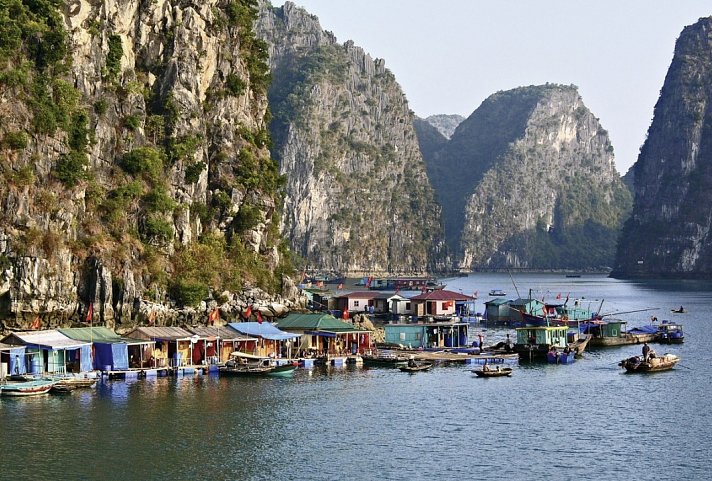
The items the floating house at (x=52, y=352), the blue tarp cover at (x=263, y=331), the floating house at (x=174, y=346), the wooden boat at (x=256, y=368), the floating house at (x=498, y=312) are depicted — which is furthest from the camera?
the floating house at (x=498, y=312)

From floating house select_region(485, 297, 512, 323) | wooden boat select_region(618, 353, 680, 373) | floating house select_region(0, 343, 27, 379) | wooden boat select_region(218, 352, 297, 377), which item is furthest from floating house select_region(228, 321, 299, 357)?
floating house select_region(485, 297, 512, 323)

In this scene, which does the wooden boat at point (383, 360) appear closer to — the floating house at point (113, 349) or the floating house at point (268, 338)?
the floating house at point (268, 338)

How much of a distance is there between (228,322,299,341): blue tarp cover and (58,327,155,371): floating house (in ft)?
29.7

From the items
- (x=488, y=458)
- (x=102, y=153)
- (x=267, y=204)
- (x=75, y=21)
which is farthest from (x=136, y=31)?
(x=488, y=458)

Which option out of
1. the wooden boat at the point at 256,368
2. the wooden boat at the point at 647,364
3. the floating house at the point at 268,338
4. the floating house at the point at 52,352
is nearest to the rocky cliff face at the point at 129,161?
the floating house at the point at 52,352

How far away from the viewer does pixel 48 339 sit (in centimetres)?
6875

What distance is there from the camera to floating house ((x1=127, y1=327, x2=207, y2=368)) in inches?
2916

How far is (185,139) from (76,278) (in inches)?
913

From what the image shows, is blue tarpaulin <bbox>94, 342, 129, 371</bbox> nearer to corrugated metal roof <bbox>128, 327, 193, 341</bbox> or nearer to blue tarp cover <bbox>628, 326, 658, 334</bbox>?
corrugated metal roof <bbox>128, 327, 193, 341</bbox>

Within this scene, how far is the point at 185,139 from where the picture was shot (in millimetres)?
100688

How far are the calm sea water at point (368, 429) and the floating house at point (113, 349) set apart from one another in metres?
2.81

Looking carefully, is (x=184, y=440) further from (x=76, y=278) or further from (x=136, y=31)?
(x=136, y=31)

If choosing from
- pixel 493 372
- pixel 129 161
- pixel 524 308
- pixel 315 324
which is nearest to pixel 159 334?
pixel 315 324

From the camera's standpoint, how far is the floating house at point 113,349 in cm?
7088
